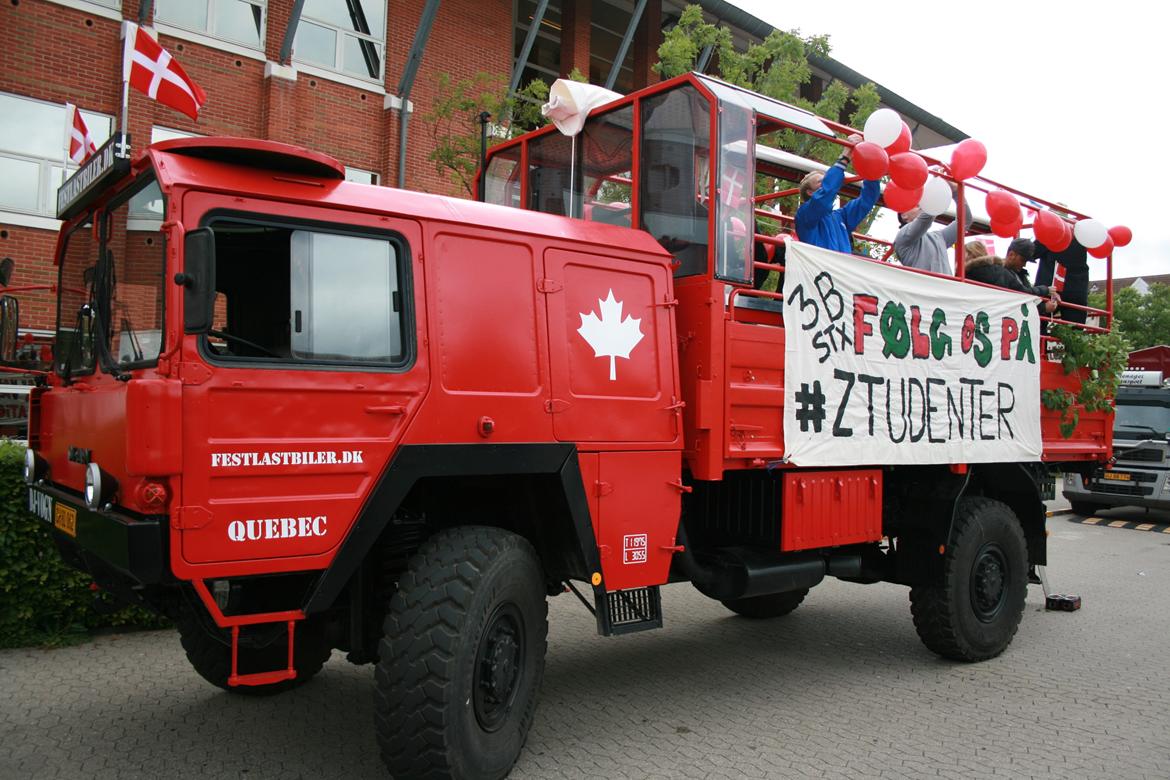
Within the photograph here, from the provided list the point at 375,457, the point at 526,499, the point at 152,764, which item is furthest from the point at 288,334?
the point at 152,764

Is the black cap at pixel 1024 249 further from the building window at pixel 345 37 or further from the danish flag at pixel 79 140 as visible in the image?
the building window at pixel 345 37

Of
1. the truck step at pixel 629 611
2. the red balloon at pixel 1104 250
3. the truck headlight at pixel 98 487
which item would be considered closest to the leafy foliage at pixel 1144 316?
the red balloon at pixel 1104 250

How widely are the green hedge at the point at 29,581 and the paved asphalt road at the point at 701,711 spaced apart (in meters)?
0.16

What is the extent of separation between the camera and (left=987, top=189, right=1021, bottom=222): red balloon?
6.54 meters

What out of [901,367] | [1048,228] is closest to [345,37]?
[1048,228]

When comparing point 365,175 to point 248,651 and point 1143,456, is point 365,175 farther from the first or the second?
point 1143,456

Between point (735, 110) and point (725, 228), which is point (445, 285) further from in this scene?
point (735, 110)

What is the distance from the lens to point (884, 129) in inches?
214

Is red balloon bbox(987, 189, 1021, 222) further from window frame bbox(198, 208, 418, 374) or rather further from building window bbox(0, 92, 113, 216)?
building window bbox(0, 92, 113, 216)

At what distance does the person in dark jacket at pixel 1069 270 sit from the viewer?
727 centimetres

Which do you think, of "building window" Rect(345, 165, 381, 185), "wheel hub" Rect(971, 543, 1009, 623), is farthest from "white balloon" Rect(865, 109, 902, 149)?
"building window" Rect(345, 165, 381, 185)

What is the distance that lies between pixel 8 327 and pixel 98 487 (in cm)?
183

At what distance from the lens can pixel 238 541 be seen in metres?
3.24

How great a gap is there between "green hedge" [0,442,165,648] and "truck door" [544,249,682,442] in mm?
3420
